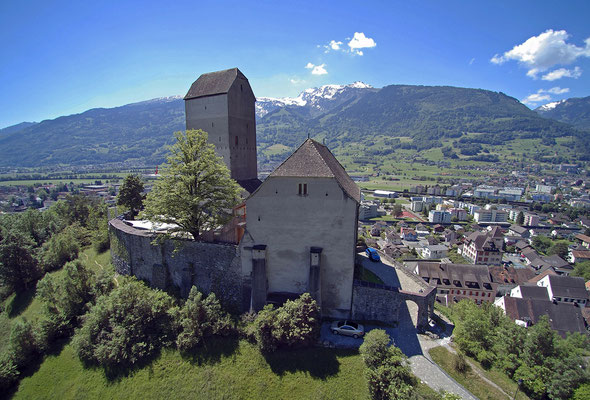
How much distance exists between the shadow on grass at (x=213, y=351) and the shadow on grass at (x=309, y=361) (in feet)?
→ 7.95

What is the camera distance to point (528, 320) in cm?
3706

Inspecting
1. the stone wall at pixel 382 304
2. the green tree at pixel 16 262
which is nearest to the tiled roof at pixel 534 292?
the stone wall at pixel 382 304

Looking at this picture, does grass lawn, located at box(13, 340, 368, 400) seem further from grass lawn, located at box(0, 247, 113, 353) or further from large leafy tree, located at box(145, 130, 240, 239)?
grass lawn, located at box(0, 247, 113, 353)

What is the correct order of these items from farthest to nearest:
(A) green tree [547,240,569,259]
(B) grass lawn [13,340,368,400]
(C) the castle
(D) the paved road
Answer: (A) green tree [547,240,569,259]
(C) the castle
(D) the paved road
(B) grass lawn [13,340,368,400]

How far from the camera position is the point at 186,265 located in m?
22.2

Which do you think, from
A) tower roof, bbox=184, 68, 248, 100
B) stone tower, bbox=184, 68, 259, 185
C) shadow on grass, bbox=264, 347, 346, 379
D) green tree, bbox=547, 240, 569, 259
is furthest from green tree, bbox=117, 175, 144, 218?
green tree, bbox=547, 240, 569, 259

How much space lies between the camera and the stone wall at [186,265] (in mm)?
20875

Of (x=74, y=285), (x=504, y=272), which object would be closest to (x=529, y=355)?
(x=74, y=285)

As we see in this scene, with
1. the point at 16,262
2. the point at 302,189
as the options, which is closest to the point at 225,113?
the point at 302,189

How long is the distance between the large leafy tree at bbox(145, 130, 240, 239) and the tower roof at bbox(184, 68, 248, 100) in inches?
→ 362

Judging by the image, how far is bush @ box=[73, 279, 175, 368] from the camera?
59.8 feet

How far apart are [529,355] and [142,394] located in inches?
919

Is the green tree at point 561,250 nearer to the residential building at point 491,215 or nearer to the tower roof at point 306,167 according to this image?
the residential building at point 491,215

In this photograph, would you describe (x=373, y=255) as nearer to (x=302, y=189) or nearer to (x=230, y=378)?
(x=302, y=189)
